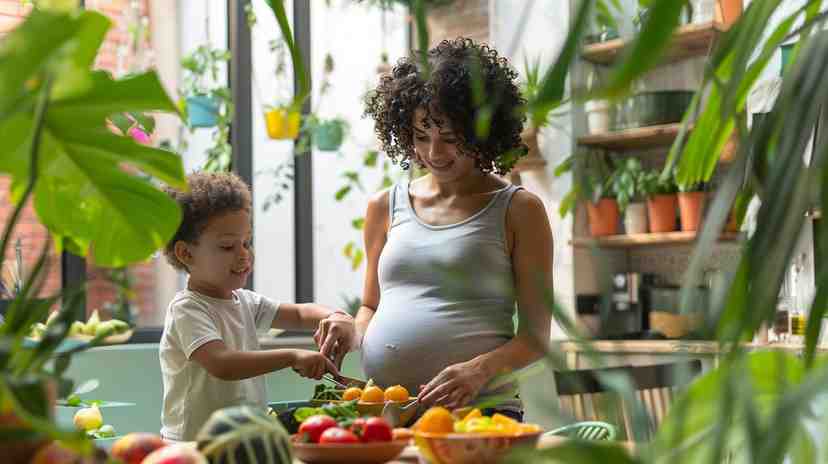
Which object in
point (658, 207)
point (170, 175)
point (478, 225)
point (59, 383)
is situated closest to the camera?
point (59, 383)

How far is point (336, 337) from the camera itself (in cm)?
207

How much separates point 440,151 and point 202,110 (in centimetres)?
259

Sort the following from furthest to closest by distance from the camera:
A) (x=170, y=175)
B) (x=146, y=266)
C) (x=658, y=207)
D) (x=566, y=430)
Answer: (x=146, y=266), (x=658, y=207), (x=566, y=430), (x=170, y=175)

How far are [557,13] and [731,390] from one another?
4414mm

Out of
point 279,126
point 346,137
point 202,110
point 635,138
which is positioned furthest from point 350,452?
point 346,137

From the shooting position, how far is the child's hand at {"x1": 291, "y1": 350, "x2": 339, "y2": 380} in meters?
1.90

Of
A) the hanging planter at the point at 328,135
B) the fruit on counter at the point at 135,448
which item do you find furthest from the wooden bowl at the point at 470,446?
the hanging planter at the point at 328,135

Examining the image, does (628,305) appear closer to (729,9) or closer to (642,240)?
(642,240)

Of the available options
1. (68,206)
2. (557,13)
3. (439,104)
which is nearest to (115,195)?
(68,206)

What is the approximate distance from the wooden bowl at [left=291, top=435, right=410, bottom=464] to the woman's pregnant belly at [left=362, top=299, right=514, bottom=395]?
69 cm

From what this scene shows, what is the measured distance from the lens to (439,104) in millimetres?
2129

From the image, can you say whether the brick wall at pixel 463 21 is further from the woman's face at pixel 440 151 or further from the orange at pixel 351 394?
the orange at pixel 351 394

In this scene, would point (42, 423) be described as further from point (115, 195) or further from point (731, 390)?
point (115, 195)

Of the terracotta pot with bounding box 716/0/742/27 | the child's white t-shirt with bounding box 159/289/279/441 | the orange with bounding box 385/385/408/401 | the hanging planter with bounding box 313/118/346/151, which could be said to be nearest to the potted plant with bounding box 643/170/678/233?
the terracotta pot with bounding box 716/0/742/27
